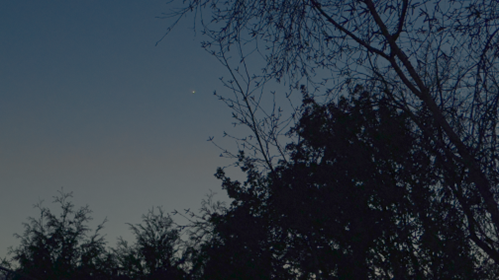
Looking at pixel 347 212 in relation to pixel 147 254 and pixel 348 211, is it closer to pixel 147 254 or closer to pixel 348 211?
pixel 348 211

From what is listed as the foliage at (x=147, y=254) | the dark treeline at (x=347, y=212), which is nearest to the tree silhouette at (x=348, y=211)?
the dark treeline at (x=347, y=212)

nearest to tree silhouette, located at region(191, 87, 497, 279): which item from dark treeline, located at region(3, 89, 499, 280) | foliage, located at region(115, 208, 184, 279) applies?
dark treeline, located at region(3, 89, 499, 280)

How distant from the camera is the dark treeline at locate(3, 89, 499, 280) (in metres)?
7.19

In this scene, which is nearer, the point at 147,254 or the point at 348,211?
the point at 348,211

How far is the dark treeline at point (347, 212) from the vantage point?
7188mm

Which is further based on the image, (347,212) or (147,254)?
(147,254)

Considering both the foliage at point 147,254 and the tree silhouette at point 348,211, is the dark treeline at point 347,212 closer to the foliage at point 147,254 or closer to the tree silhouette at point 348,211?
the tree silhouette at point 348,211

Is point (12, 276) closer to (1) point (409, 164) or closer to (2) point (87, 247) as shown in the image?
(2) point (87, 247)

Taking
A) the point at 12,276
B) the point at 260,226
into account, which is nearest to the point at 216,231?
the point at 260,226

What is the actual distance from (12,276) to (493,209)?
3364 centimetres

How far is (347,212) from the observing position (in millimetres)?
9625

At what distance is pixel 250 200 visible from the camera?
11.7 metres

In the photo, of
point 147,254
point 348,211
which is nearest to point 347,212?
point 348,211

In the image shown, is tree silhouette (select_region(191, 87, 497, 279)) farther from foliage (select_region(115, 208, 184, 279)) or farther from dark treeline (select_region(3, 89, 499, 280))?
foliage (select_region(115, 208, 184, 279))
